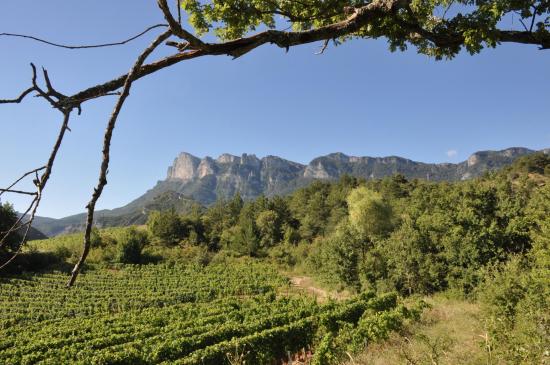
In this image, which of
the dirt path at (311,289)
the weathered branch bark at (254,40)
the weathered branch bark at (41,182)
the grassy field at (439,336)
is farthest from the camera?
the dirt path at (311,289)

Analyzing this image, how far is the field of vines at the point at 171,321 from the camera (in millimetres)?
15094

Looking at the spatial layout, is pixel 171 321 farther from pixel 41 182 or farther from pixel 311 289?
pixel 41 182

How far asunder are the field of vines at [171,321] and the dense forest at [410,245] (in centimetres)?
350

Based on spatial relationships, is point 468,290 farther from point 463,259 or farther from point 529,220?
point 529,220

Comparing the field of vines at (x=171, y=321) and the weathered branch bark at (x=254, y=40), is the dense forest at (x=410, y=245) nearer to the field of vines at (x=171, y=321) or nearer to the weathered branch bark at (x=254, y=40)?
the field of vines at (x=171, y=321)

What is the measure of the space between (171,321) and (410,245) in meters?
18.6

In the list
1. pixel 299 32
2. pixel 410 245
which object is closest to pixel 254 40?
pixel 299 32

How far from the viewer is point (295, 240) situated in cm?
6894

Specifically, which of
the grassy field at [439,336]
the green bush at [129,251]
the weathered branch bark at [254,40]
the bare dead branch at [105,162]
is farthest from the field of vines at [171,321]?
the green bush at [129,251]

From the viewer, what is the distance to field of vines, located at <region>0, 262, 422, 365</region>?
1509cm

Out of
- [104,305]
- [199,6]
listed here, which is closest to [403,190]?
[104,305]

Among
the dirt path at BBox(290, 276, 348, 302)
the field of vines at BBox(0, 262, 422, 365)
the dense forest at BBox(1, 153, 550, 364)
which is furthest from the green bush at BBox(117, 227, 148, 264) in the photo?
the dirt path at BBox(290, 276, 348, 302)

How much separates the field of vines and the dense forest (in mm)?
3501

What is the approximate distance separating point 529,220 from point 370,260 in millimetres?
12261
